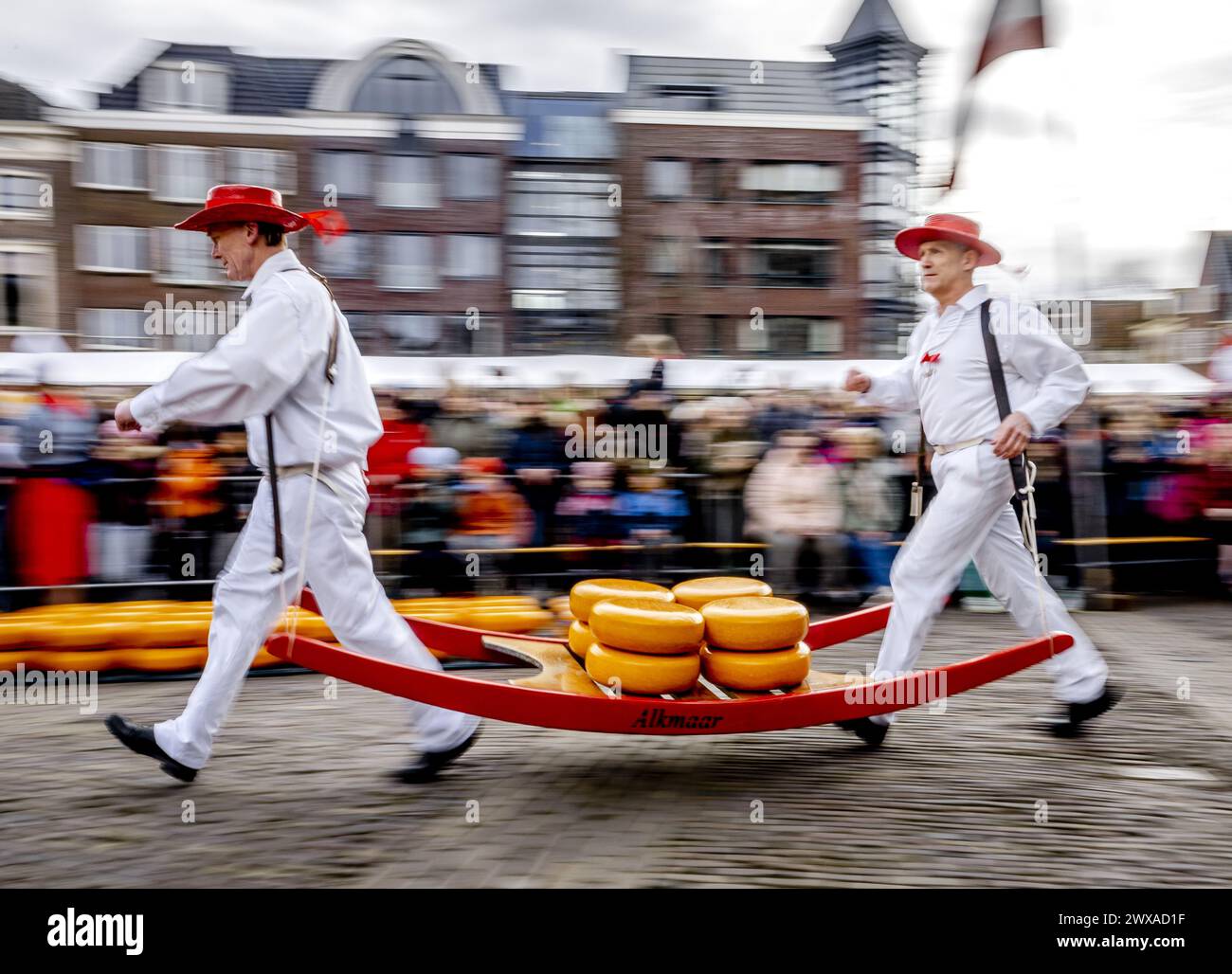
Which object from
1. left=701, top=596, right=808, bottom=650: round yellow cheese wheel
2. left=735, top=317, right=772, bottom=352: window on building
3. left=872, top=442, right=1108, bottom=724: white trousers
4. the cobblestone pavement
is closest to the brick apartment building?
left=735, top=317, right=772, bottom=352: window on building

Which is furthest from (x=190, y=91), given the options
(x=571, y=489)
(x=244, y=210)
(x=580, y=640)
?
(x=580, y=640)

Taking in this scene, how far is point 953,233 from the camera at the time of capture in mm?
4414

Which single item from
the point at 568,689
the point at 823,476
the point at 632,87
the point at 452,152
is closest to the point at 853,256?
the point at 632,87

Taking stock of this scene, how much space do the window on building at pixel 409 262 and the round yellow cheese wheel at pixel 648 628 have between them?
70.3 feet

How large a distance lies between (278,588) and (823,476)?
511cm

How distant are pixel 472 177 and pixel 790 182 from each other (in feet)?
29.5

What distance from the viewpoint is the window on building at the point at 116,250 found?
2344 cm

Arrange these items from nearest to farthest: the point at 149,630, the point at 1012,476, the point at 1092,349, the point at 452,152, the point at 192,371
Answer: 1. the point at 192,371
2. the point at 1012,476
3. the point at 149,630
4. the point at 1092,349
5. the point at 452,152

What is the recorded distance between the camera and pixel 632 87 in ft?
86.7

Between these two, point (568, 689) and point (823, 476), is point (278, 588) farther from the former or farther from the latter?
point (823, 476)

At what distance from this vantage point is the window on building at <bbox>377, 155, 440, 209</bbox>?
23703mm

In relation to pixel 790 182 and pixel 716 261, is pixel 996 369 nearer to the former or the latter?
pixel 716 261

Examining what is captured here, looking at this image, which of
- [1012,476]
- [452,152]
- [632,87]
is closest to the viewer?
[1012,476]

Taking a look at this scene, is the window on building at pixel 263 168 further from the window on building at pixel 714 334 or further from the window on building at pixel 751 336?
the window on building at pixel 751 336
